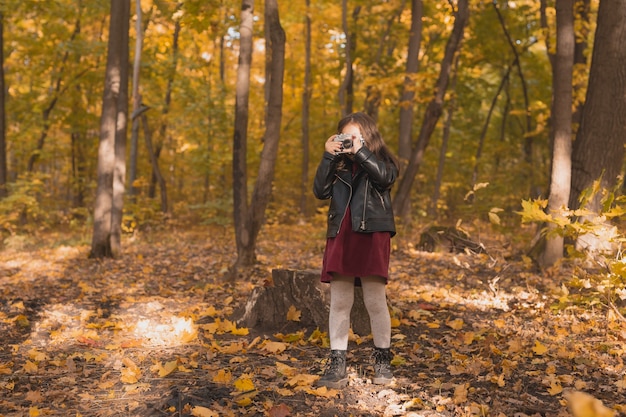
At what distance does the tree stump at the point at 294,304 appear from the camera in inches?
215

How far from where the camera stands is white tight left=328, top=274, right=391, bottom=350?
163 inches

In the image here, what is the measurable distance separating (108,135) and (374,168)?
7.87 metres

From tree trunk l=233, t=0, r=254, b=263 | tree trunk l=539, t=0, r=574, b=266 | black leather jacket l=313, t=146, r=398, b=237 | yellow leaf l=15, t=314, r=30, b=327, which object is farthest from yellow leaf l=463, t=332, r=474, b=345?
yellow leaf l=15, t=314, r=30, b=327

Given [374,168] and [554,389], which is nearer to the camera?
[554,389]

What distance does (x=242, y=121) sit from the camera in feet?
26.9

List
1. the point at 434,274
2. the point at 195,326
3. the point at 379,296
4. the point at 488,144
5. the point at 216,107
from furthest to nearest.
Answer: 1. the point at 488,144
2. the point at 216,107
3. the point at 434,274
4. the point at 195,326
5. the point at 379,296

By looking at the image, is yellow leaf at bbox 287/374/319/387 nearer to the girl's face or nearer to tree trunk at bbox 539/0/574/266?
the girl's face

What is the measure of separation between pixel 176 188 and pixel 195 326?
2703cm

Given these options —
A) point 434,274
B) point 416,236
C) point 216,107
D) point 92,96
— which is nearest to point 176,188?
point 92,96

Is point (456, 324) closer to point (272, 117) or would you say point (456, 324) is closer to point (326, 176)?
point (326, 176)

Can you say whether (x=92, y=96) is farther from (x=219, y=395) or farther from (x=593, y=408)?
(x=593, y=408)

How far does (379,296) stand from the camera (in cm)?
416

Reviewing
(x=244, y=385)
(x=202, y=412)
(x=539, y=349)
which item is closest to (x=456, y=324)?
(x=539, y=349)

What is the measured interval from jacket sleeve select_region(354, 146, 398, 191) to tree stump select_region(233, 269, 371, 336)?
6.07 feet
